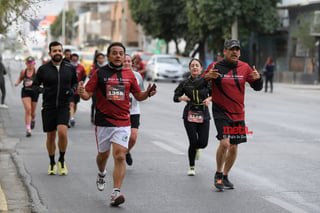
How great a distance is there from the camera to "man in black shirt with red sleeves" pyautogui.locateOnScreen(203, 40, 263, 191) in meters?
9.06

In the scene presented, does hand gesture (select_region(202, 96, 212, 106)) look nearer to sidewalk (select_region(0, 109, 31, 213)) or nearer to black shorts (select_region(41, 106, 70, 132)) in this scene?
black shorts (select_region(41, 106, 70, 132))

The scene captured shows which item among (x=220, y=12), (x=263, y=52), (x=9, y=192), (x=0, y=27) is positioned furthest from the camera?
(x=263, y=52)

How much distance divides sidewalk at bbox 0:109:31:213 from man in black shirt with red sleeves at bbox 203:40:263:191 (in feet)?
7.68

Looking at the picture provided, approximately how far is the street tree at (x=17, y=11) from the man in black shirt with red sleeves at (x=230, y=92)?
285 cm

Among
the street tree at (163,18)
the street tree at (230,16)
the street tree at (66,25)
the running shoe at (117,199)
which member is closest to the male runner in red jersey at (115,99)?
the running shoe at (117,199)

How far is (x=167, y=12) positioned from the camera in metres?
55.5

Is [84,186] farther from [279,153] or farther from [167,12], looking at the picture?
[167,12]

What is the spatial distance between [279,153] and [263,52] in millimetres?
40636

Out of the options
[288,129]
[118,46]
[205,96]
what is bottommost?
[288,129]

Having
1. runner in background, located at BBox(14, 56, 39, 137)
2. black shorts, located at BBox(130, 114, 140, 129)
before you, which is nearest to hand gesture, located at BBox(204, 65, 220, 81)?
black shorts, located at BBox(130, 114, 140, 129)

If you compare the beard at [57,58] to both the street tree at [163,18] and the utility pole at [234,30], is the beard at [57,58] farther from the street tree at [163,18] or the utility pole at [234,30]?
the street tree at [163,18]

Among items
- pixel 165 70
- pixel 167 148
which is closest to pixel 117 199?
pixel 167 148

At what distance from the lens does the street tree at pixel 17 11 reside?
10.6 m

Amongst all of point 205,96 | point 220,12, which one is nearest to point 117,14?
point 220,12
